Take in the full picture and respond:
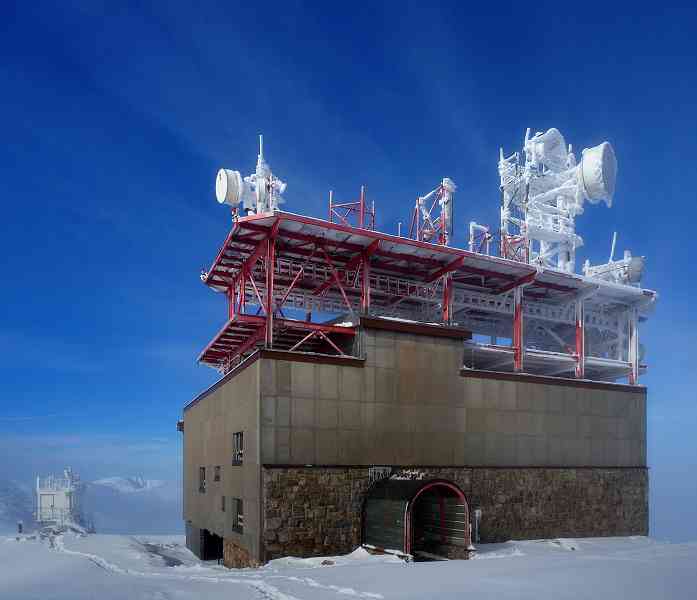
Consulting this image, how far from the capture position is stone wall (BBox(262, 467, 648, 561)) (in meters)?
27.1

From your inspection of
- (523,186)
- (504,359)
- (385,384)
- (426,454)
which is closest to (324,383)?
(385,384)

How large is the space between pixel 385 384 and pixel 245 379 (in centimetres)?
666

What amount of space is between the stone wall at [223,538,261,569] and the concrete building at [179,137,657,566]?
164 mm

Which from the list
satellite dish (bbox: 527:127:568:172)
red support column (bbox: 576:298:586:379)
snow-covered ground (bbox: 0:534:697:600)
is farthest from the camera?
satellite dish (bbox: 527:127:568:172)

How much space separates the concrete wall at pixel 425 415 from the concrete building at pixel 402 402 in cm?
8

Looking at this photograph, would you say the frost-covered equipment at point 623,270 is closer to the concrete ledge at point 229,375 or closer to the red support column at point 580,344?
the red support column at point 580,344

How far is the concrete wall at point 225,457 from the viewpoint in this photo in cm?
2817

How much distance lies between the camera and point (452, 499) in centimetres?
2859

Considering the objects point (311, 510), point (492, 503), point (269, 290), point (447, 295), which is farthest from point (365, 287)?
point (492, 503)

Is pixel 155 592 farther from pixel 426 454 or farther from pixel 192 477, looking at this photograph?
pixel 192 477

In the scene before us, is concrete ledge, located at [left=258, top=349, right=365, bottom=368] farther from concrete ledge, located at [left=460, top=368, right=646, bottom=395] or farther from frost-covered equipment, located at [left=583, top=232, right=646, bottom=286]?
frost-covered equipment, located at [left=583, top=232, right=646, bottom=286]

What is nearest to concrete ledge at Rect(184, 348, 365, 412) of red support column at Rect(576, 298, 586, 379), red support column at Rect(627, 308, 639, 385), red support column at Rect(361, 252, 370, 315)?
red support column at Rect(361, 252, 370, 315)

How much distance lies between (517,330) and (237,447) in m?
17.5

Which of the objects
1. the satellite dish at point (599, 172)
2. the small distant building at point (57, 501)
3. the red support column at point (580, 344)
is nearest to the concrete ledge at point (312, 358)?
the red support column at point (580, 344)
